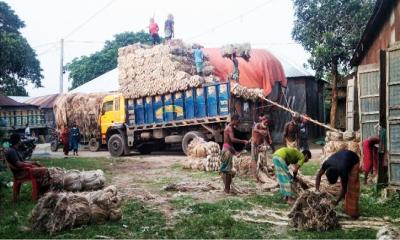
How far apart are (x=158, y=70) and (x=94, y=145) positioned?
6.96 metres

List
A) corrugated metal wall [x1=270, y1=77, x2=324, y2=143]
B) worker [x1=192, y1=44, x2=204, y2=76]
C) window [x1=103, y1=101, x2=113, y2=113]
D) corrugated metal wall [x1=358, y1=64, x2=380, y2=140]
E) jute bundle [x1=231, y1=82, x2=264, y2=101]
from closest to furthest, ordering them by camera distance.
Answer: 1. corrugated metal wall [x1=358, y1=64, x2=380, y2=140]
2. jute bundle [x1=231, y1=82, x2=264, y2=101]
3. worker [x1=192, y1=44, x2=204, y2=76]
4. window [x1=103, y1=101, x2=113, y2=113]
5. corrugated metal wall [x1=270, y1=77, x2=324, y2=143]

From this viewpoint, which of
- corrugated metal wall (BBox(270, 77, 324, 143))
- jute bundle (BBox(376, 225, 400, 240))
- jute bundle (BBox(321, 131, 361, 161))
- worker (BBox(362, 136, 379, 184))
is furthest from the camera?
corrugated metal wall (BBox(270, 77, 324, 143))

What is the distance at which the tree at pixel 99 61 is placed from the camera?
42.2m

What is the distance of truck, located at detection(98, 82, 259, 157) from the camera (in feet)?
51.4

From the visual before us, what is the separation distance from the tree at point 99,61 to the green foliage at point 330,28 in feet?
84.7

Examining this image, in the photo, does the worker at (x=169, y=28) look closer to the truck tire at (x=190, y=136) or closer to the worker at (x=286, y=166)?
the truck tire at (x=190, y=136)

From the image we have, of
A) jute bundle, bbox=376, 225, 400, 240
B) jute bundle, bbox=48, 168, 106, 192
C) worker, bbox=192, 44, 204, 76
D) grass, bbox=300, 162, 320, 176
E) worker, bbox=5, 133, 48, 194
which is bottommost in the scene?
grass, bbox=300, 162, 320, 176

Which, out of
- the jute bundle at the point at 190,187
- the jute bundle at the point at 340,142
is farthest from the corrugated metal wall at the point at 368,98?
the jute bundle at the point at 190,187

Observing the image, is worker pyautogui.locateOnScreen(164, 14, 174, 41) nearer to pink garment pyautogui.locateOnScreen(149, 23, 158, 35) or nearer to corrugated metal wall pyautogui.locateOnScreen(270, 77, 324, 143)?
pink garment pyautogui.locateOnScreen(149, 23, 158, 35)

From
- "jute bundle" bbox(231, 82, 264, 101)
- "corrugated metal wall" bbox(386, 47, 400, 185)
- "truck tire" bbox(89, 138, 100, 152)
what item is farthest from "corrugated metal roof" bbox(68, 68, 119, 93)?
"corrugated metal wall" bbox(386, 47, 400, 185)

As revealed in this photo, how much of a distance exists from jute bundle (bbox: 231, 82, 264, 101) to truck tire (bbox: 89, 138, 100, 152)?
929 centimetres

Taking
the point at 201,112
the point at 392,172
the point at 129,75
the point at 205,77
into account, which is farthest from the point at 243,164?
the point at 129,75

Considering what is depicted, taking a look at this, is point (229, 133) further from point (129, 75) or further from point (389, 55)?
point (129, 75)

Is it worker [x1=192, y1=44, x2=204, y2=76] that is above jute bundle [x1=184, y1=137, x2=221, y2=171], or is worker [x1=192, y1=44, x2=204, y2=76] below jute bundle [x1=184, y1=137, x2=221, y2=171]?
above
